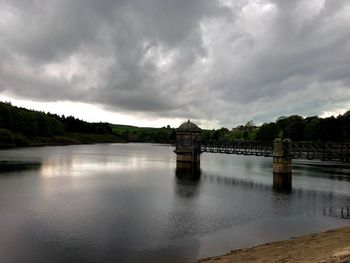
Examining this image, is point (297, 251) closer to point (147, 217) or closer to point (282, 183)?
point (147, 217)

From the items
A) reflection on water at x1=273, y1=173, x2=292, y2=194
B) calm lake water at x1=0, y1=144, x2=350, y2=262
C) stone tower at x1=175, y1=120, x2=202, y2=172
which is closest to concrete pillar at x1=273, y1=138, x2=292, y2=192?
reflection on water at x1=273, y1=173, x2=292, y2=194

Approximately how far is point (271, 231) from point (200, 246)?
7387 mm

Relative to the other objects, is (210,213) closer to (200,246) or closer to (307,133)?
(200,246)

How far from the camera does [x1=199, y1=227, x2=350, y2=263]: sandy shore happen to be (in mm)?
16984

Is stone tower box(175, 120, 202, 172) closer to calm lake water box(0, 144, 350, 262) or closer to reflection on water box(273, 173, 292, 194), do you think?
reflection on water box(273, 173, 292, 194)

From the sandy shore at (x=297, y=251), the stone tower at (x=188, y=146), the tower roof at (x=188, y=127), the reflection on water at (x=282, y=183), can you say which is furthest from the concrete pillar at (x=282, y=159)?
the sandy shore at (x=297, y=251)

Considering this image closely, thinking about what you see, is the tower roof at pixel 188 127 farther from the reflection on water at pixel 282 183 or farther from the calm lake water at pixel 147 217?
the calm lake water at pixel 147 217

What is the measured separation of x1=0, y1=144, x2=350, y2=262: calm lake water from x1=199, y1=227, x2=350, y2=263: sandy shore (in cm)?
224

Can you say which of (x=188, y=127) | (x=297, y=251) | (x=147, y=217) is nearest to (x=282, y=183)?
(x=147, y=217)

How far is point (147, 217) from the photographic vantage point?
3095 centimetres

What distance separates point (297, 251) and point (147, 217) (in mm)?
15160

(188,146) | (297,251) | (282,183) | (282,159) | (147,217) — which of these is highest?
(188,146)

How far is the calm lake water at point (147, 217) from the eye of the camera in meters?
22.3

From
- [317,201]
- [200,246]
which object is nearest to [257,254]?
[200,246]
